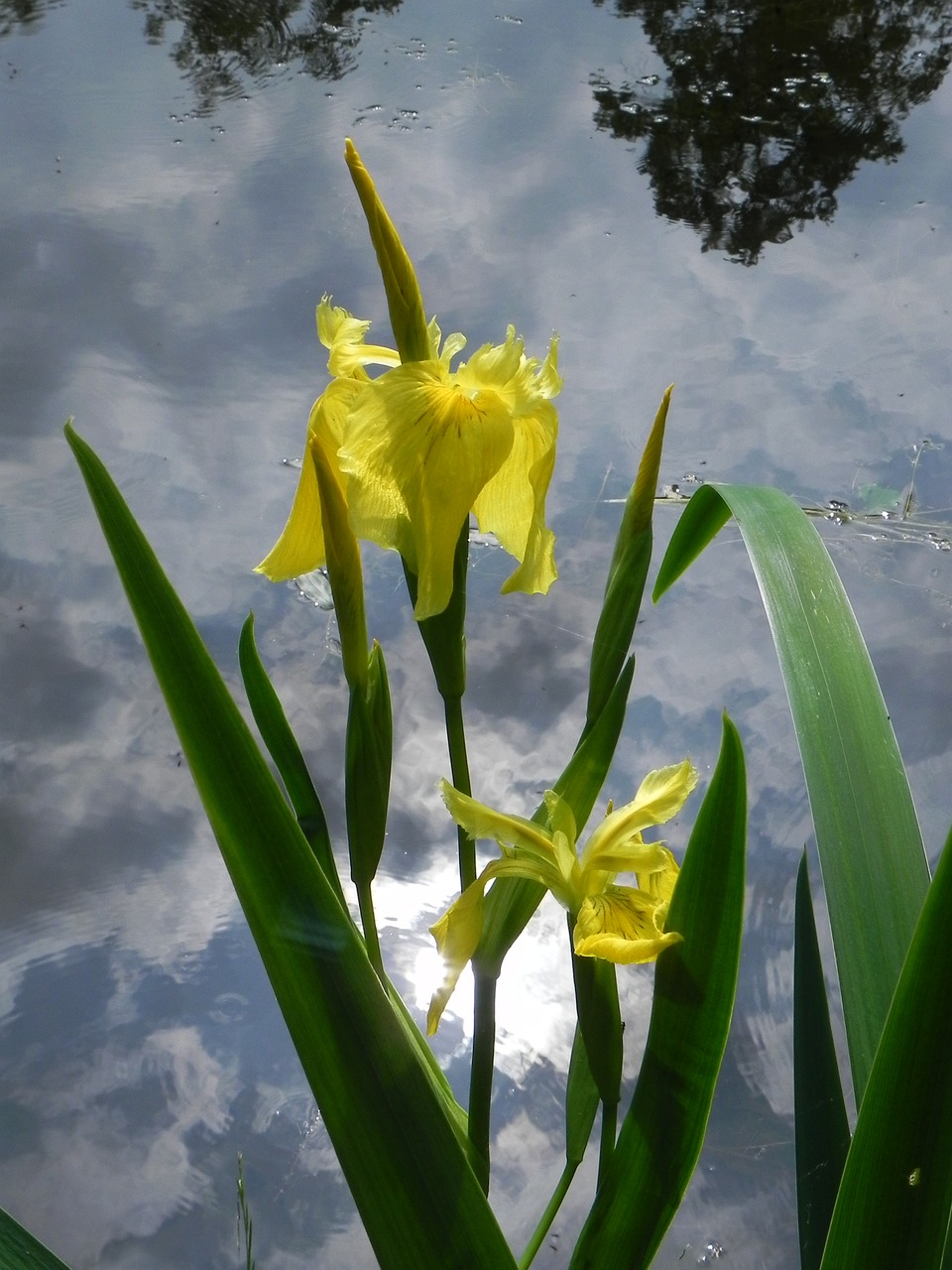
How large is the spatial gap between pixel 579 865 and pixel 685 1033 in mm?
72

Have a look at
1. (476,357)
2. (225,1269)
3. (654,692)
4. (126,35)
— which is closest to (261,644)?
(654,692)

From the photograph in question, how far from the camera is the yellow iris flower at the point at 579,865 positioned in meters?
0.35

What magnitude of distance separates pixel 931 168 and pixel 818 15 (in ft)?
2.00

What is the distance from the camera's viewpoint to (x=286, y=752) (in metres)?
0.41

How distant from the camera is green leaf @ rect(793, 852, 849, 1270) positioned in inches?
16.3

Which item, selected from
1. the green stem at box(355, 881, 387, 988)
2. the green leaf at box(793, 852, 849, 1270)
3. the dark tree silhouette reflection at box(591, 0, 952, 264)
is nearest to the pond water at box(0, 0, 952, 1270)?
the dark tree silhouette reflection at box(591, 0, 952, 264)

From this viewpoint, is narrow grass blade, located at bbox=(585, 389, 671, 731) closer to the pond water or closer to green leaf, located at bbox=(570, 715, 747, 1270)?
green leaf, located at bbox=(570, 715, 747, 1270)

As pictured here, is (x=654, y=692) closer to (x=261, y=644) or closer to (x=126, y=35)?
(x=261, y=644)

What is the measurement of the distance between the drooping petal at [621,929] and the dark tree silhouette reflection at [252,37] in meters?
1.62

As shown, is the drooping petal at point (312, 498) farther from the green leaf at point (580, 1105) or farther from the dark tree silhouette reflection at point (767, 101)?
the dark tree silhouette reflection at point (767, 101)

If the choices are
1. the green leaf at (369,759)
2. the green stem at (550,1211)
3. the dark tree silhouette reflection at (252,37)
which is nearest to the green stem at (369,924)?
the green leaf at (369,759)

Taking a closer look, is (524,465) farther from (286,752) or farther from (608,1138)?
(608,1138)

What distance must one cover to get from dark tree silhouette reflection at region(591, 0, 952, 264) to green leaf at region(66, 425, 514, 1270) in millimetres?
1253

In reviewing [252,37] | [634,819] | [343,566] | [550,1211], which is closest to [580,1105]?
[550,1211]
